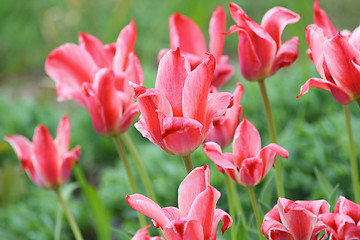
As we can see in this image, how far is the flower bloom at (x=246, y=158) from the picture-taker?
24.3 inches

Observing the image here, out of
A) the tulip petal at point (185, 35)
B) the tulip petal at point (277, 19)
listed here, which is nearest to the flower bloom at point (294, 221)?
the tulip petal at point (277, 19)

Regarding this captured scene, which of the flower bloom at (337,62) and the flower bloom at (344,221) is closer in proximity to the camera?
the flower bloom at (344,221)

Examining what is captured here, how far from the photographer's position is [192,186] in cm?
54

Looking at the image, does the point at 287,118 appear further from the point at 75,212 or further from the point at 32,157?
the point at 32,157

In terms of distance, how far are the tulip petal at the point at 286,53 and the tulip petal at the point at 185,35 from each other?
155 mm

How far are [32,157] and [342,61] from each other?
0.56 metres

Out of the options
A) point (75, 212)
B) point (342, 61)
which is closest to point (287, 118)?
point (75, 212)

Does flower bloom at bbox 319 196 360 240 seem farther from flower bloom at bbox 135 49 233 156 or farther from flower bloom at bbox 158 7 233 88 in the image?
flower bloom at bbox 158 7 233 88

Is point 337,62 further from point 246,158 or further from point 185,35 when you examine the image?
point 185,35

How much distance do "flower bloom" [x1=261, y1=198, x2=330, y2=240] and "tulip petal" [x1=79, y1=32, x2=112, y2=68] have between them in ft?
1.33

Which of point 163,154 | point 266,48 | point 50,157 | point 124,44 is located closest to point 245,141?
point 266,48

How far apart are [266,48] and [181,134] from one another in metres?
0.20

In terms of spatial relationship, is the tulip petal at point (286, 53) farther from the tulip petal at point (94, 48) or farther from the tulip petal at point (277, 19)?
the tulip petal at point (94, 48)

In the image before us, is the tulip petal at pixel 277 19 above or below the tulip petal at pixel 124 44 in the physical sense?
above
